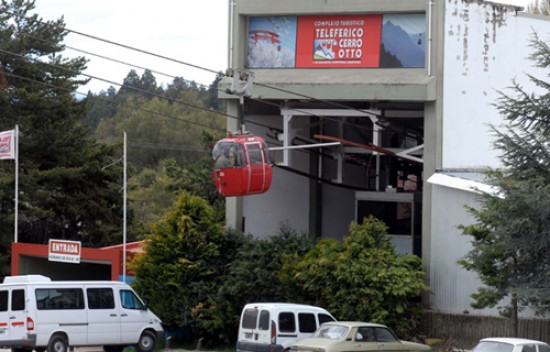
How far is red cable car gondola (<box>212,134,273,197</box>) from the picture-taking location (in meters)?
29.3

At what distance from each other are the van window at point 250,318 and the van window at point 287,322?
651mm

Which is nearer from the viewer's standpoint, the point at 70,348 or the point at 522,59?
the point at 70,348

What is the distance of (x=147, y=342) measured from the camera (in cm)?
3019

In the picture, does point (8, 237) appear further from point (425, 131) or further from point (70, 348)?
point (425, 131)

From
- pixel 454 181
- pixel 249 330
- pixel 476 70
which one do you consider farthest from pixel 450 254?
pixel 249 330

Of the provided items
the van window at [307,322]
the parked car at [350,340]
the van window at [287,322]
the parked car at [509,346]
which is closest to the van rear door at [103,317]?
the van window at [287,322]

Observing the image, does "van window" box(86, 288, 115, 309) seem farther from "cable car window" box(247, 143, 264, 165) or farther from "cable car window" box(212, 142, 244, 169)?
"cable car window" box(247, 143, 264, 165)

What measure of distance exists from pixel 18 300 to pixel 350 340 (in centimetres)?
949

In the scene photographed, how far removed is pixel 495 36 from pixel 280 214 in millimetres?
10414

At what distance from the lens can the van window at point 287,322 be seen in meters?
25.5

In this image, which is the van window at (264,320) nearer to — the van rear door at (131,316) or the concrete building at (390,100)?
the van rear door at (131,316)

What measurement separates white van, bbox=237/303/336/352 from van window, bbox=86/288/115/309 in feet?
16.1

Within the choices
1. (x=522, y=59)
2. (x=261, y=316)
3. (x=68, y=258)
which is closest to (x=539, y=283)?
(x=261, y=316)

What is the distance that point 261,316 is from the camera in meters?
25.7
